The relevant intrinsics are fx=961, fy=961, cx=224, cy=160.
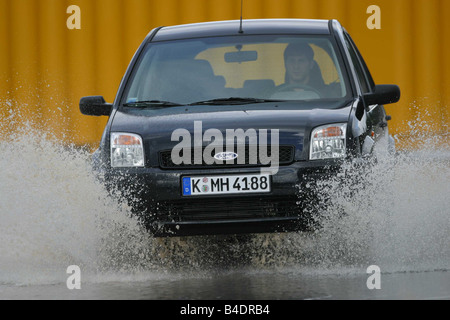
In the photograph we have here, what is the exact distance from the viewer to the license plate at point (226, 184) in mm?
5270

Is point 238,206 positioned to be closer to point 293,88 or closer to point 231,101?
point 231,101

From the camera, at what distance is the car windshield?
244 inches

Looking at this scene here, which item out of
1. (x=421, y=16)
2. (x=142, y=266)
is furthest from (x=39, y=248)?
(x=421, y=16)

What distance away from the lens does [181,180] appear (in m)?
Answer: 5.33

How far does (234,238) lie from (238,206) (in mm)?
802

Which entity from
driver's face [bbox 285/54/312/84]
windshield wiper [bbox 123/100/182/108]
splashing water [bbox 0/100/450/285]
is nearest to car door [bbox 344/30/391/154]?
splashing water [bbox 0/100/450/285]

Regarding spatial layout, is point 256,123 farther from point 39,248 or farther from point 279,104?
point 39,248

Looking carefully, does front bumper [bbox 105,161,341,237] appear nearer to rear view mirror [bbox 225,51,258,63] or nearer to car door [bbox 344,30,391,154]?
car door [bbox 344,30,391,154]

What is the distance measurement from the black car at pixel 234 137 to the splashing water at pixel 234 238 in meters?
0.17

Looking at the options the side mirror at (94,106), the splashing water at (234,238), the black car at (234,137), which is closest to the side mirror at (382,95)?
the black car at (234,137)

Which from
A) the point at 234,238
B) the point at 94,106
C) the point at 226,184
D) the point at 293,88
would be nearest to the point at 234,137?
the point at 226,184

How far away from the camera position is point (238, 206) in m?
5.30

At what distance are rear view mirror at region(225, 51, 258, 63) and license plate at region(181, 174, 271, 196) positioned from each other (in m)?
1.37
